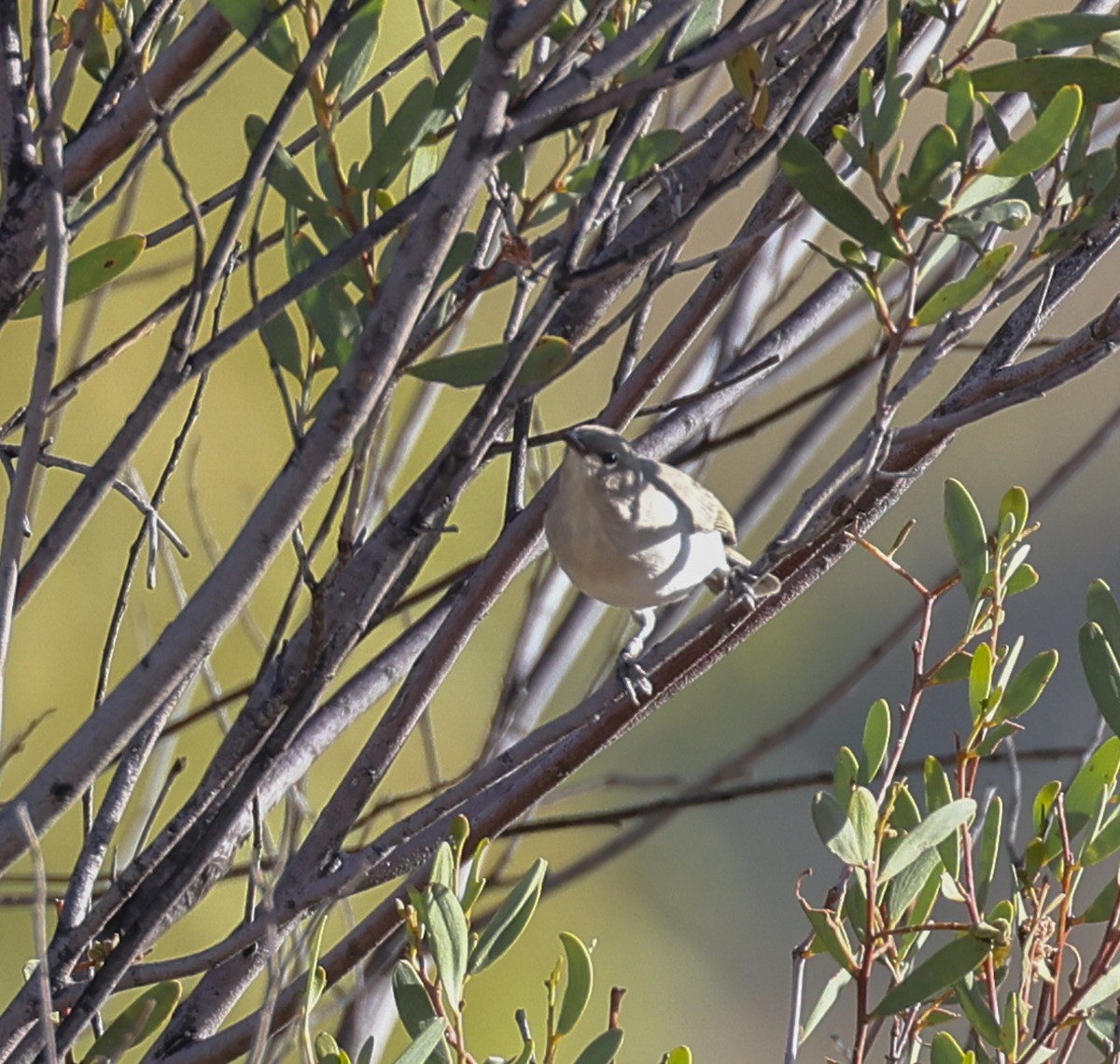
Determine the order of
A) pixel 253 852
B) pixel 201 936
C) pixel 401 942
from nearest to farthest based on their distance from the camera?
pixel 253 852 → pixel 401 942 → pixel 201 936

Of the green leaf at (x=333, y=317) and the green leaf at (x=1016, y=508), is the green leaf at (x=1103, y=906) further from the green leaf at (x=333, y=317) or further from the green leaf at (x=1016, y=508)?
the green leaf at (x=333, y=317)

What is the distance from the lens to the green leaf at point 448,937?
90 centimetres

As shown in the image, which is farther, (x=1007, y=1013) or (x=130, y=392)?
(x=130, y=392)

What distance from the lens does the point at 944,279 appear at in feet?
5.18

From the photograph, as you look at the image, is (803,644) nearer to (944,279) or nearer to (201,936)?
(201,936)

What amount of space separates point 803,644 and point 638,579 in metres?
2.02

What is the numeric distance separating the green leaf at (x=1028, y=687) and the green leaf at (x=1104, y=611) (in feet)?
0.28

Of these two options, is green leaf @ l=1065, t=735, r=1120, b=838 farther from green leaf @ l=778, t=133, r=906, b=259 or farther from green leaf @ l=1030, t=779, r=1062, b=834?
green leaf @ l=778, t=133, r=906, b=259

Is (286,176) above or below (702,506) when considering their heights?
above

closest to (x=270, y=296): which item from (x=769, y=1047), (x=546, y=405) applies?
(x=546, y=405)

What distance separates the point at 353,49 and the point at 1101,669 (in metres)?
0.74

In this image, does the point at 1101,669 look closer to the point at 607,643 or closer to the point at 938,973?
the point at 938,973

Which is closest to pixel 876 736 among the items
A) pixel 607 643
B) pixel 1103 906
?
pixel 1103 906

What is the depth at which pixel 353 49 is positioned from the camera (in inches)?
41.7
